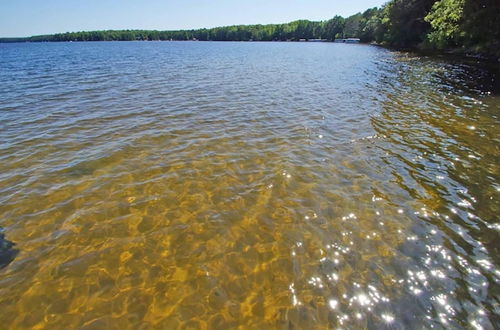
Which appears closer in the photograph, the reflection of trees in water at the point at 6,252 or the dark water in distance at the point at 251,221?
the dark water in distance at the point at 251,221

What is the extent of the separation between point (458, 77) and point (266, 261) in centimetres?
3038

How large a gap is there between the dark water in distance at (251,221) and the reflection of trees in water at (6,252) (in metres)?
0.19

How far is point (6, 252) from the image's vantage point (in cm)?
649

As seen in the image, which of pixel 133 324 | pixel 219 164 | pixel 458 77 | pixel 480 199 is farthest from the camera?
pixel 458 77

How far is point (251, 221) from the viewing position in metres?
7.42

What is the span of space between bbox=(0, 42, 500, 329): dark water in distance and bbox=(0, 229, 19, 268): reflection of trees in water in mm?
191

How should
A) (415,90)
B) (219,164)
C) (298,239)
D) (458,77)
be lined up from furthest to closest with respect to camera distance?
(458,77) → (415,90) → (219,164) → (298,239)

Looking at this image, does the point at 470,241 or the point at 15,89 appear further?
the point at 15,89

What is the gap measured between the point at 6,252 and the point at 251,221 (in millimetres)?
5751

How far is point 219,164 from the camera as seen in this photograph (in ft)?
34.1

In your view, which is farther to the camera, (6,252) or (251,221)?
(251,221)

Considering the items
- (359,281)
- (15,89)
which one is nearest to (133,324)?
(359,281)

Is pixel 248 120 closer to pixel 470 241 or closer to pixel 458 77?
pixel 470 241

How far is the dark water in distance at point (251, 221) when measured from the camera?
5.20 meters
